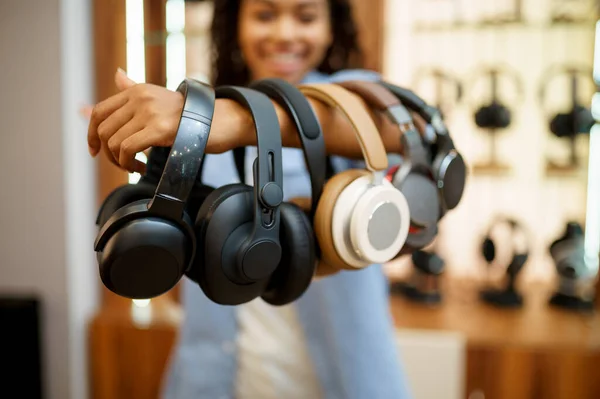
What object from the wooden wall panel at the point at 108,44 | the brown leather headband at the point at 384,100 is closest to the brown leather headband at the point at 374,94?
the brown leather headband at the point at 384,100

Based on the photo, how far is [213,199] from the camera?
0.32 metres

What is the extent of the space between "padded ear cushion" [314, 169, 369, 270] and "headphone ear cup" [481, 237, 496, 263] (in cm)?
119

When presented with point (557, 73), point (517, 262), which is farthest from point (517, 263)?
→ point (557, 73)

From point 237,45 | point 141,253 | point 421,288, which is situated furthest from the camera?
point 421,288

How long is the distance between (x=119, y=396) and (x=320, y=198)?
1578mm

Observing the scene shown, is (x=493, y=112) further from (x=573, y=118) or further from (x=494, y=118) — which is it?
(x=573, y=118)

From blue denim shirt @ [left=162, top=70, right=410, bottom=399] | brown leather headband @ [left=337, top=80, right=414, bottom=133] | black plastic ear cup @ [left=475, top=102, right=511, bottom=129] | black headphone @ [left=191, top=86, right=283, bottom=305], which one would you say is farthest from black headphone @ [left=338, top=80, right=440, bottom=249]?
black plastic ear cup @ [left=475, top=102, right=511, bottom=129]

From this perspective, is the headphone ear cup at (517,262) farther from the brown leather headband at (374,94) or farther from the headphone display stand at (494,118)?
the brown leather headband at (374,94)

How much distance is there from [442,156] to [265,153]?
0.17 metres

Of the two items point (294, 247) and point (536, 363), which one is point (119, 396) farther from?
point (294, 247)

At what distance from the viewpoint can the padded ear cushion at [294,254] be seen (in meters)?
0.35

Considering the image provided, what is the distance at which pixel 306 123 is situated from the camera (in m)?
0.36

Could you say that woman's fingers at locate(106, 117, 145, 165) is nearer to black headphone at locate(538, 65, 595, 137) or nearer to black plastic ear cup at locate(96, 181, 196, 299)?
black plastic ear cup at locate(96, 181, 196, 299)

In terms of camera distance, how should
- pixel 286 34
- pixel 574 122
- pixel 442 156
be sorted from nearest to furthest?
1. pixel 442 156
2. pixel 286 34
3. pixel 574 122
